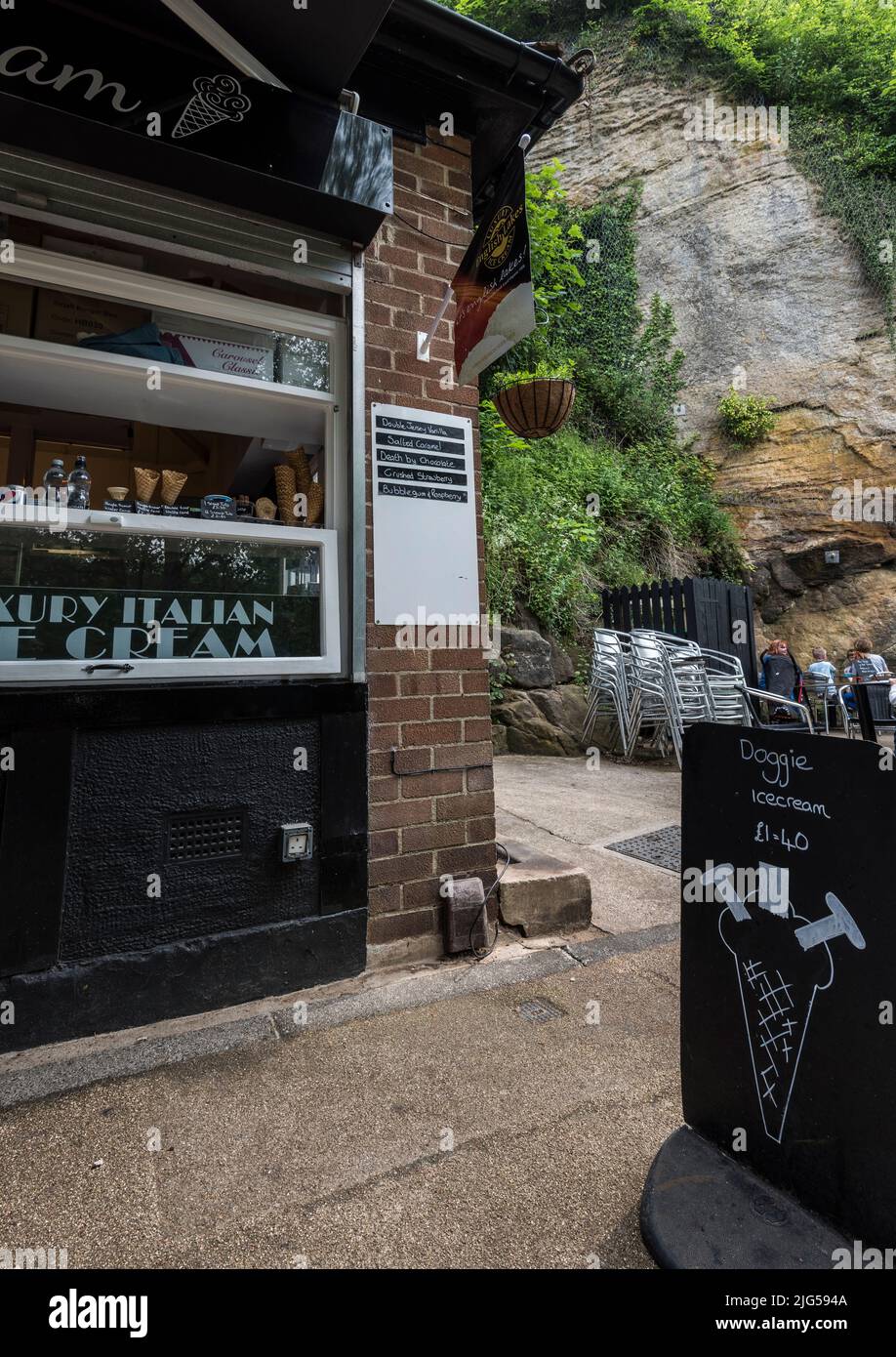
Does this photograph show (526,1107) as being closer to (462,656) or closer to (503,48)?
(462,656)

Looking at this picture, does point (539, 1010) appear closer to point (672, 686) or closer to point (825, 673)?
point (672, 686)

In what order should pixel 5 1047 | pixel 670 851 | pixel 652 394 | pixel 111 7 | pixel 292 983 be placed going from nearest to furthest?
1. pixel 5 1047
2. pixel 111 7
3. pixel 292 983
4. pixel 670 851
5. pixel 652 394

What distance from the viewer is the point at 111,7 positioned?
2.24 meters

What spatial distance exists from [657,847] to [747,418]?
549 inches

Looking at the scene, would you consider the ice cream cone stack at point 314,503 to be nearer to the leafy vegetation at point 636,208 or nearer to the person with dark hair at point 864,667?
the person with dark hair at point 864,667

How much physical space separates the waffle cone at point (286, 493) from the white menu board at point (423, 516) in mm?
356

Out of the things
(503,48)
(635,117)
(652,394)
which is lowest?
(503,48)

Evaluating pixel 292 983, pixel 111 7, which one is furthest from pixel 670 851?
pixel 111 7

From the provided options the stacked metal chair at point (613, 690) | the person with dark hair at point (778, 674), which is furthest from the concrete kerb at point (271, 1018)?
the person with dark hair at point (778, 674)

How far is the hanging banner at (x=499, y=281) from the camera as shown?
2.53 m

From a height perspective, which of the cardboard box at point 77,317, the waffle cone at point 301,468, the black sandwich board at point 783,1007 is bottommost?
the black sandwich board at point 783,1007

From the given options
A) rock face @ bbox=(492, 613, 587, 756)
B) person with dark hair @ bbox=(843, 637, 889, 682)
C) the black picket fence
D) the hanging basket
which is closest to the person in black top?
the black picket fence

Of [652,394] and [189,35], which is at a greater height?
[652,394]
